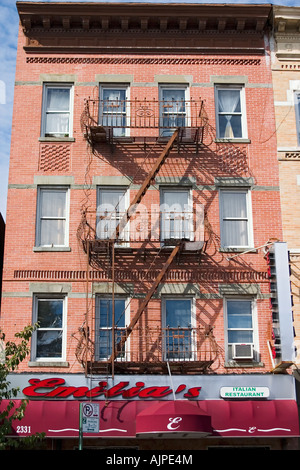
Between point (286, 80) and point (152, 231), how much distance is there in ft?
21.2

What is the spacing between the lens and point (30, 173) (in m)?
20.6

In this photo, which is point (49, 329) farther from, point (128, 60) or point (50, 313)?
point (128, 60)

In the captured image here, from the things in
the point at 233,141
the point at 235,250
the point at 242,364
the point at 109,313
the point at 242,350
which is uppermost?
the point at 233,141

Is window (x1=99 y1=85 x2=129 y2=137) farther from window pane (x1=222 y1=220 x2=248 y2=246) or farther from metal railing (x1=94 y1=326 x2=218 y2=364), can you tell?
metal railing (x1=94 y1=326 x2=218 y2=364)

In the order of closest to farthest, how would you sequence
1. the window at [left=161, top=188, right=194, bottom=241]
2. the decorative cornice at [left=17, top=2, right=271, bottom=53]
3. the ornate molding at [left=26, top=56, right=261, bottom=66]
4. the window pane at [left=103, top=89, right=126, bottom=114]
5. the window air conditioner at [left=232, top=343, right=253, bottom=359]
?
1. the window air conditioner at [left=232, top=343, right=253, bottom=359]
2. the window at [left=161, top=188, right=194, bottom=241]
3. the window pane at [left=103, top=89, right=126, bottom=114]
4. the decorative cornice at [left=17, top=2, right=271, bottom=53]
5. the ornate molding at [left=26, top=56, right=261, bottom=66]

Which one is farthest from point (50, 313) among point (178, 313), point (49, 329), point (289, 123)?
point (289, 123)

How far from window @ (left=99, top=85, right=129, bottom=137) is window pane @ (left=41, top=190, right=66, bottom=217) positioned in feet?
8.36

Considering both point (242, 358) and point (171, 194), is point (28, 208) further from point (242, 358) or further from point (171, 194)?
point (242, 358)

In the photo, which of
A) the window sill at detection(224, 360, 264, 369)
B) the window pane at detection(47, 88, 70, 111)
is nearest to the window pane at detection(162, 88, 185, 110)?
the window pane at detection(47, 88, 70, 111)

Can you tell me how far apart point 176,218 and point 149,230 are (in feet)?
2.86

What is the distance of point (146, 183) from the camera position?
19.8m

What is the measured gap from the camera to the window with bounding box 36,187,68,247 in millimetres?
20219

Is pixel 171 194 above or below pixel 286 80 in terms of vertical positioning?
below

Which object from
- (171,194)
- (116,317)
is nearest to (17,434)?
(116,317)
